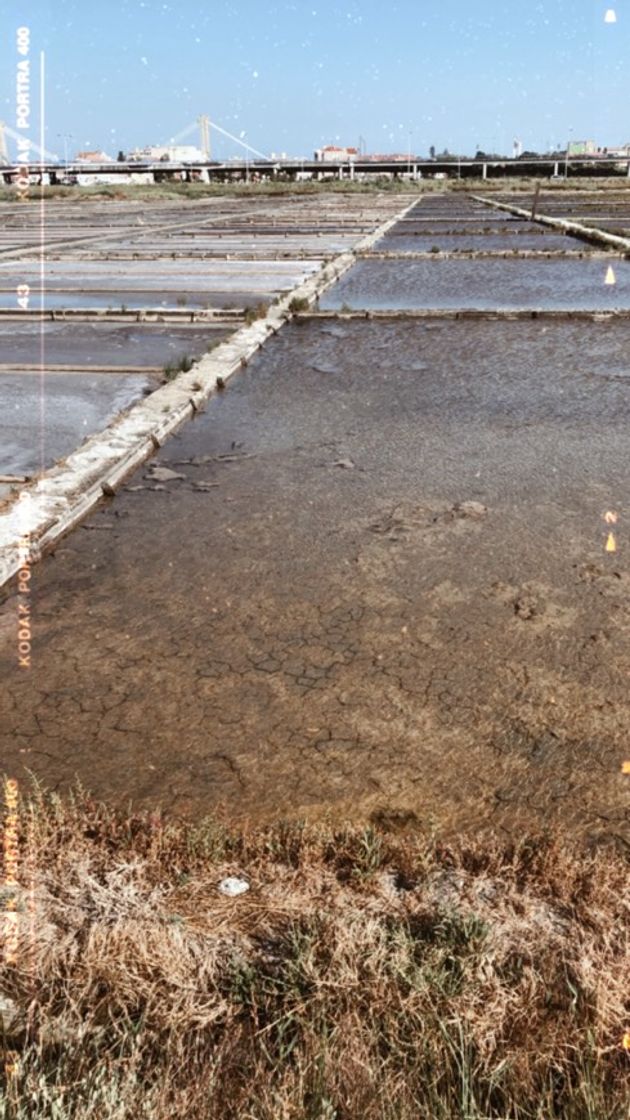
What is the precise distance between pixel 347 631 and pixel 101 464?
2.67m

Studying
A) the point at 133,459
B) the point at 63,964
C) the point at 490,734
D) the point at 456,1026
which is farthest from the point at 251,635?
the point at 133,459

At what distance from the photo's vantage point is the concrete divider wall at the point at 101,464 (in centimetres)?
461

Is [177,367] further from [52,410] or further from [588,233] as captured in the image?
[588,233]

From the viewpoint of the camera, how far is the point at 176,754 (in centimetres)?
300

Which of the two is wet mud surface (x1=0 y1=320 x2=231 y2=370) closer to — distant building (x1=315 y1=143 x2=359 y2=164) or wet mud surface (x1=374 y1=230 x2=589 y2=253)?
wet mud surface (x1=374 y1=230 x2=589 y2=253)

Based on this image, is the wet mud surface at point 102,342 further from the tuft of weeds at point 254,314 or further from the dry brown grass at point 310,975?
the dry brown grass at point 310,975

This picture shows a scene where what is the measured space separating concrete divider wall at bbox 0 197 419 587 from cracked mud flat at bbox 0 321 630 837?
0.46 feet

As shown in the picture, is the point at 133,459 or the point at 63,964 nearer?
the point at 63,964

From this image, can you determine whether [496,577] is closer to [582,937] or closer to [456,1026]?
[582,937]

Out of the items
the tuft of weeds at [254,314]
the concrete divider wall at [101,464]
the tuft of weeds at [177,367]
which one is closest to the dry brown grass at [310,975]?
the concrete divider wall at [101,464]

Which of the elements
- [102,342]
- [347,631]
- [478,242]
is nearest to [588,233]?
[478,242]

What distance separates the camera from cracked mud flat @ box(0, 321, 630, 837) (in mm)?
2887

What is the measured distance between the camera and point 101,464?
18.7 feet

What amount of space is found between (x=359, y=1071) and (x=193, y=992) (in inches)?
17.7
